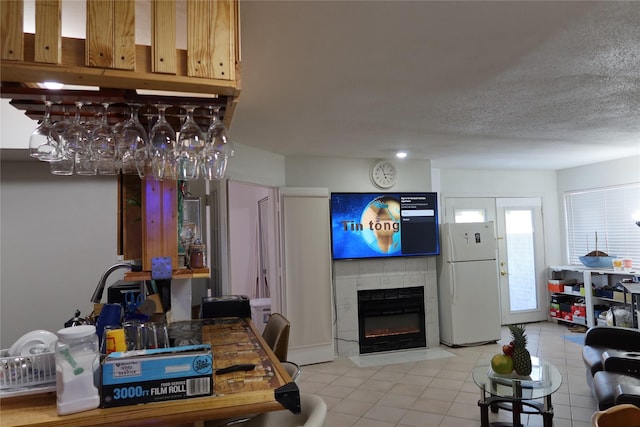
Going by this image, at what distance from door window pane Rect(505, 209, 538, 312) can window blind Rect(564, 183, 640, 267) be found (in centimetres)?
67

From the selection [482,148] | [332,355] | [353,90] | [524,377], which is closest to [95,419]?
[353,90]

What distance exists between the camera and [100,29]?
1.15 meters

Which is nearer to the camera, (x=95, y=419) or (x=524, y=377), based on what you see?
(x=95, y=419)

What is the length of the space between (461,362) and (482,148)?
254cm

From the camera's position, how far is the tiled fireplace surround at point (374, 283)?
5.13 metres

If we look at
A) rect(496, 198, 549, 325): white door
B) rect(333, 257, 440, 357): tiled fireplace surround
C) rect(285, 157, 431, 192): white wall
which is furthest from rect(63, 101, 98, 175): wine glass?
rect(496, 198, 549, 325): white door

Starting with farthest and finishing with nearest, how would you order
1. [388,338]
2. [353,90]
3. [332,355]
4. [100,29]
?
[388,338], [332,355], [353,90], [100,29]

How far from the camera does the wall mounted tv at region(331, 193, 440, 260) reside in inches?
202

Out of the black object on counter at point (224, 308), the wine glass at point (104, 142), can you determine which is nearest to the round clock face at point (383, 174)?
the black object on counter at point (224, 308)

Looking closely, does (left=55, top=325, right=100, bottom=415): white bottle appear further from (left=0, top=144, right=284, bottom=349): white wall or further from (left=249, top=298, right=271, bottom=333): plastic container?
(left=249, top=298, right=271, bottom=333): plastic container

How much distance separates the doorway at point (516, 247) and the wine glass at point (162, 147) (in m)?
5.22

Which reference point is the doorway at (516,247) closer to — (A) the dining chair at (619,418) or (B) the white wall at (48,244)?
(B) the white wall at (48,244)

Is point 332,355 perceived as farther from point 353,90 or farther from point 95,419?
point 95,419

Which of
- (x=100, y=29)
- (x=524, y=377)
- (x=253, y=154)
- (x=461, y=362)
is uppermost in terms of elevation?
(x=253, y=154)
